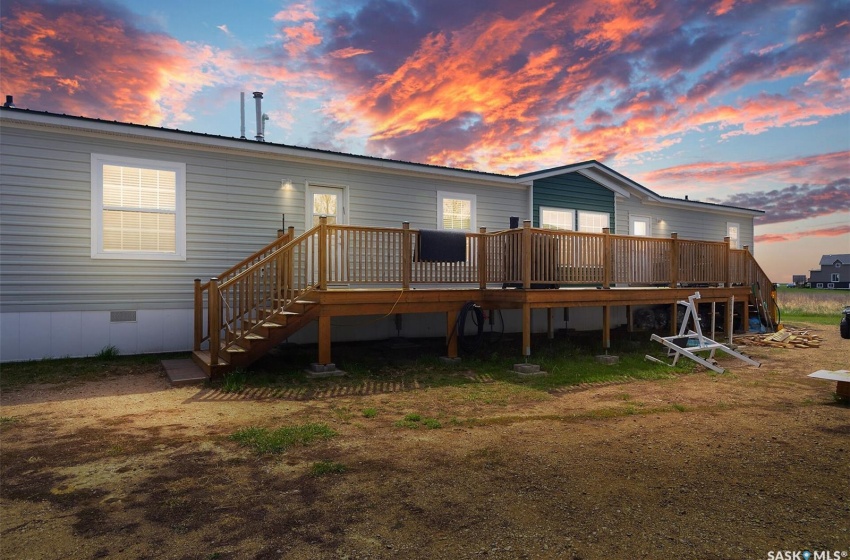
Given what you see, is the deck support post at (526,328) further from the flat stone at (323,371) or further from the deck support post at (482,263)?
the flat stone at (323,371)

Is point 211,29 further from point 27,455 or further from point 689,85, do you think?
point 689,85

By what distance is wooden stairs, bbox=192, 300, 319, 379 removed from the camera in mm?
7809

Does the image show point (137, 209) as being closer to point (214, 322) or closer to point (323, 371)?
point (214, 322)

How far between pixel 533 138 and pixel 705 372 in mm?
9857

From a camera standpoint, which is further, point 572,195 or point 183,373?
point 572,195

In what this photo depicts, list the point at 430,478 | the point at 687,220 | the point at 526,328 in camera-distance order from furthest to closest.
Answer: the point at 687,220 < the point at 526,328 < the point at 430,478

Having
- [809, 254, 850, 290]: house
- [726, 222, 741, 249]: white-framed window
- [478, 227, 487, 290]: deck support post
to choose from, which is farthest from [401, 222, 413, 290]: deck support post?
[809, 254, 850, 290]: house

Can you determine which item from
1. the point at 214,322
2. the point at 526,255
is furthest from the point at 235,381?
the point at 526,255

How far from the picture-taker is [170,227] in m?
9.81

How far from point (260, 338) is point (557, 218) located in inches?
385

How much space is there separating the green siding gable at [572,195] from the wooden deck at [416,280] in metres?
3.87

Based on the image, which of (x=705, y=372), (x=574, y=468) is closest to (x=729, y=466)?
(x=574, y=468)

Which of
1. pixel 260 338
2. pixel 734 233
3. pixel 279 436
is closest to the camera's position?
pixel 279 436
